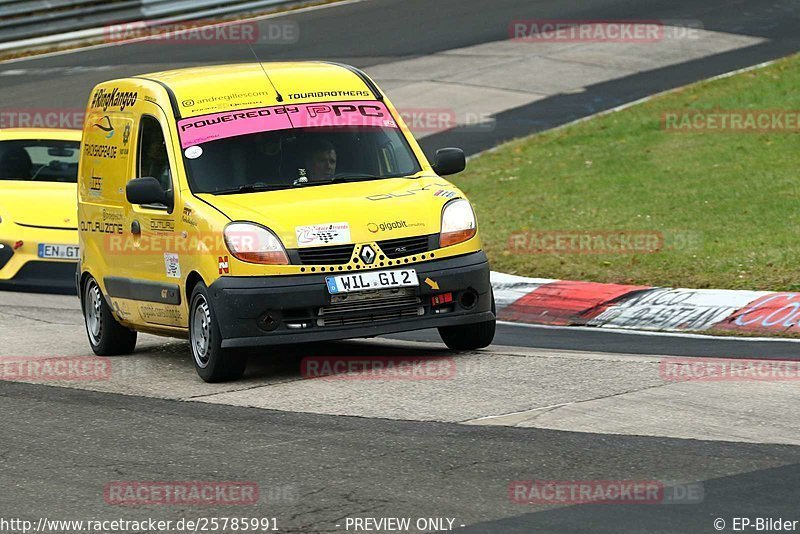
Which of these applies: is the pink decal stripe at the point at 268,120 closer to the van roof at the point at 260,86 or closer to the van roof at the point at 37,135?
the van roof at the point at 260,86

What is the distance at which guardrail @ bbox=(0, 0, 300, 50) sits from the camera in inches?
1227

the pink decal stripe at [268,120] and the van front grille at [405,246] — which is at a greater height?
the pink decal stripe at [268,120]

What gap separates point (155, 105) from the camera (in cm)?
1080

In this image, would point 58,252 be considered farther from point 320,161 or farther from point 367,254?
point 367,254

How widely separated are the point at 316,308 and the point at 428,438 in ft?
7.00

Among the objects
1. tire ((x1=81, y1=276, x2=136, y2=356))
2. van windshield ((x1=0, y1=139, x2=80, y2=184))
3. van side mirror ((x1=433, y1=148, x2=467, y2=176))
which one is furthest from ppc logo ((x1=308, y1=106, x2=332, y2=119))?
van windshield ((x1=0, y1=139, x2=80, y2=184))

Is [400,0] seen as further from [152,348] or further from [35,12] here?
[152,348]

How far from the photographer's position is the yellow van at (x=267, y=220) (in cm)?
959

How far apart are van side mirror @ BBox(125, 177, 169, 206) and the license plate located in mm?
5285

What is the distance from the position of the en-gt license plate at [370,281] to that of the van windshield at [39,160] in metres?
7.57

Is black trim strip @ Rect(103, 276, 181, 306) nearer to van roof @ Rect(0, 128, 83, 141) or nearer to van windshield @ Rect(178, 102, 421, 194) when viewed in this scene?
van windshield @ Rect(178, 102, 421, 194)

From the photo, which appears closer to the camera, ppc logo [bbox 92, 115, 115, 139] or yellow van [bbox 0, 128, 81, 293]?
ppc logo [bbox 92, 115, 115, 139]

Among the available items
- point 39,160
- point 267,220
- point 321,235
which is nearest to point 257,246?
point 267,220

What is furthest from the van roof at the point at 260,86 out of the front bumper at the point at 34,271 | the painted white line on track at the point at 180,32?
the painted white line on track at the point at 180,32
